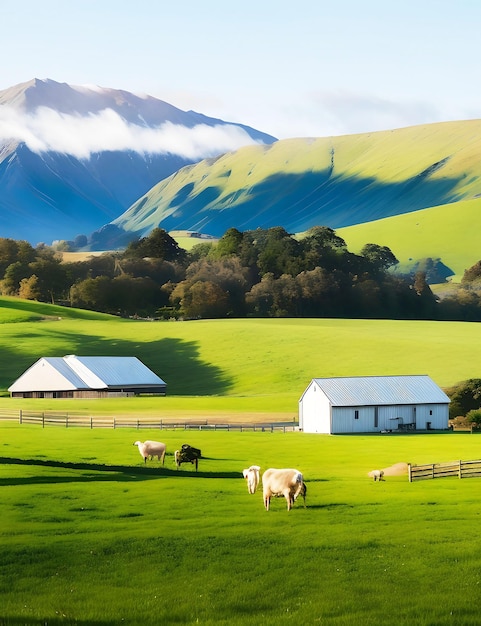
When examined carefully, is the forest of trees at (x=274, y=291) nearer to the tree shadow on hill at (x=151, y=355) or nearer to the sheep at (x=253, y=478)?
the tree shadow on hill at (x=151, y=355)

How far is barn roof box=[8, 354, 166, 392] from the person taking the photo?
376ft

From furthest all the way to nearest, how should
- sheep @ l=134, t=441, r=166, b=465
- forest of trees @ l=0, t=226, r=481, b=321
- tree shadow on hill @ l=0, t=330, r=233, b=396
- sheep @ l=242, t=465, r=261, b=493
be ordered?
forest of trees @ l=0, t=226, r=481, b=321, tree shadow on hill @ l=0, t=330, r=233, b=396, sheep @ l=134, t=441, r=166, b=465, sheep @ l=242, t=465, r=261, b=493

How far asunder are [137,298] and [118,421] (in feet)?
394

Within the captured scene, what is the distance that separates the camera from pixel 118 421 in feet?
252

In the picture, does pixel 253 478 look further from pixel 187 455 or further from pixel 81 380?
pixel 81 380

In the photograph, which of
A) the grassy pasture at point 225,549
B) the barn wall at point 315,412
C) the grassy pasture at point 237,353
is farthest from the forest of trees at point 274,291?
the grassy pasture at point 225,549

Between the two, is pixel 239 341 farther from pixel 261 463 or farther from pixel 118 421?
pixel 261 463

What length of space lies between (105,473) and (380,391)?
4258 cm

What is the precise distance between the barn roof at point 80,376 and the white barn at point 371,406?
125ft

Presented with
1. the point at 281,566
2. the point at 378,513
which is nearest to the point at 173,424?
the point at 378,513

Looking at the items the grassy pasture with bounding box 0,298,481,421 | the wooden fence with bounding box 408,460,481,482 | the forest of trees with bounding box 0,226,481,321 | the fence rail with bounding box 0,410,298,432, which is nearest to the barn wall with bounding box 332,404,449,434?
the fence rail with bounding box 0,410,298,432

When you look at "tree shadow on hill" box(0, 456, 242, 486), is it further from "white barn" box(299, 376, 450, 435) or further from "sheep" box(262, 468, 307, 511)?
"white barn" box(299, 376, 450, 435)

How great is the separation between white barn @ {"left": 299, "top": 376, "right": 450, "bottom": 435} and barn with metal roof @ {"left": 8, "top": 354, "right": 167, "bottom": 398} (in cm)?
3737

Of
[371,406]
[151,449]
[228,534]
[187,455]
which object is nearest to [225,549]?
[228,534]
